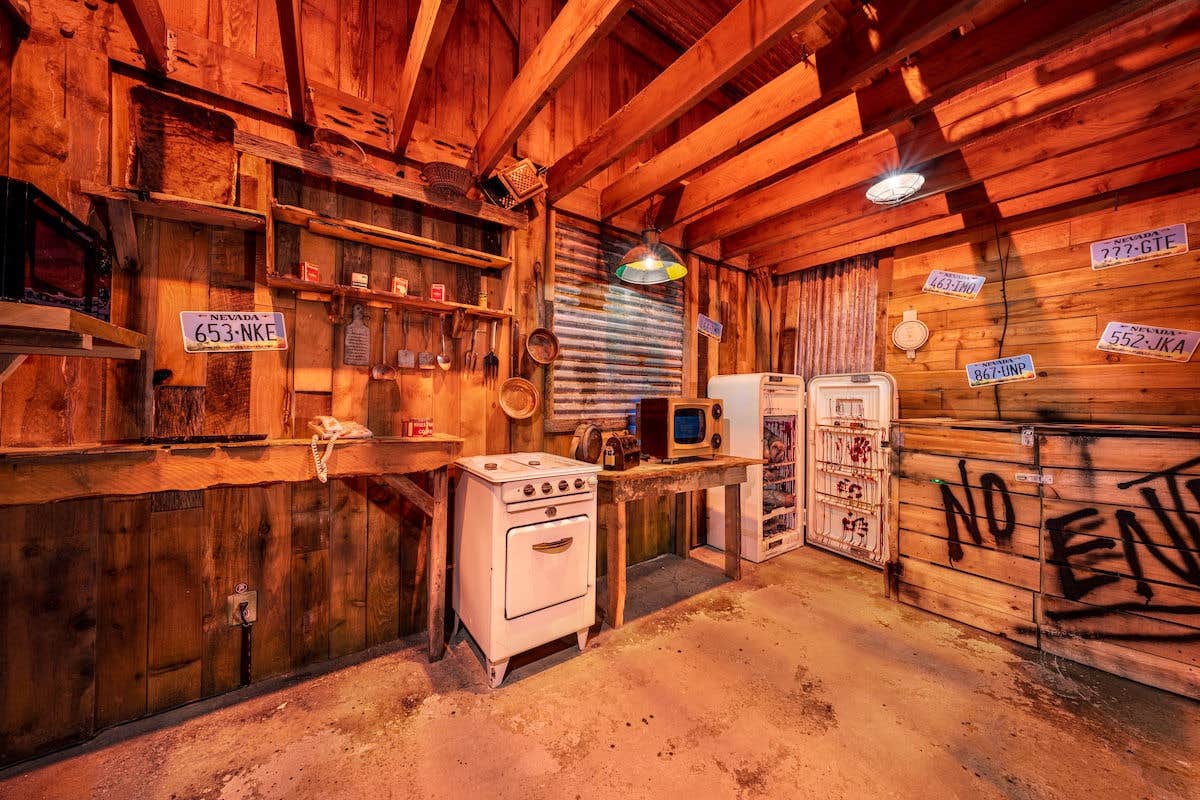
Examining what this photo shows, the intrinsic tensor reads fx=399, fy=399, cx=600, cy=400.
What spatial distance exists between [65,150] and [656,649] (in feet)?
13.9

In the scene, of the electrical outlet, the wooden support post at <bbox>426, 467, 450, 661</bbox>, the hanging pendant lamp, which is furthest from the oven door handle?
the hanging pendant lamp

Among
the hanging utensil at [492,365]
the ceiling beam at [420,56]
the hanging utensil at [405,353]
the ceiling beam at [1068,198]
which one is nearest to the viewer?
the ceiling beam at [420,56]

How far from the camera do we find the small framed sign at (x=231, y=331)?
2207 millimetres

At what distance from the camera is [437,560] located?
2561mm

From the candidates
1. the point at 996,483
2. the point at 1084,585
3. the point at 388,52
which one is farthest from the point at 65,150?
the point at 1084,585

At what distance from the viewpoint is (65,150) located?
1.93 m

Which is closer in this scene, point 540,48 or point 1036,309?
point 540,48

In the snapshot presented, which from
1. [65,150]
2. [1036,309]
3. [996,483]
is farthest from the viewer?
[1036,309]

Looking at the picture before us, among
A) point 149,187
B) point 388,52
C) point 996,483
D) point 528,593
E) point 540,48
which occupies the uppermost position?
point 388,52

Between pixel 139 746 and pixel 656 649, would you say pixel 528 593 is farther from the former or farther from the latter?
pixel 139 746

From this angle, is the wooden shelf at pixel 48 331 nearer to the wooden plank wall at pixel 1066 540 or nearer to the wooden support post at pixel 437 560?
the wooden support post at pixel 437 560

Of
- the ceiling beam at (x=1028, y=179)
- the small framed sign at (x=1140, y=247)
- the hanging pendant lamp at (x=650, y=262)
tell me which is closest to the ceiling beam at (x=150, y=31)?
the hanging pendant lamp at (x=650, y=262)

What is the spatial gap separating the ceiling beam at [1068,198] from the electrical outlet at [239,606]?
19.6 ft

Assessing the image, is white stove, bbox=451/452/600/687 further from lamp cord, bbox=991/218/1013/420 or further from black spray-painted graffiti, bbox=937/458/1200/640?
lamp cord, bbox=991/218/1013/420
